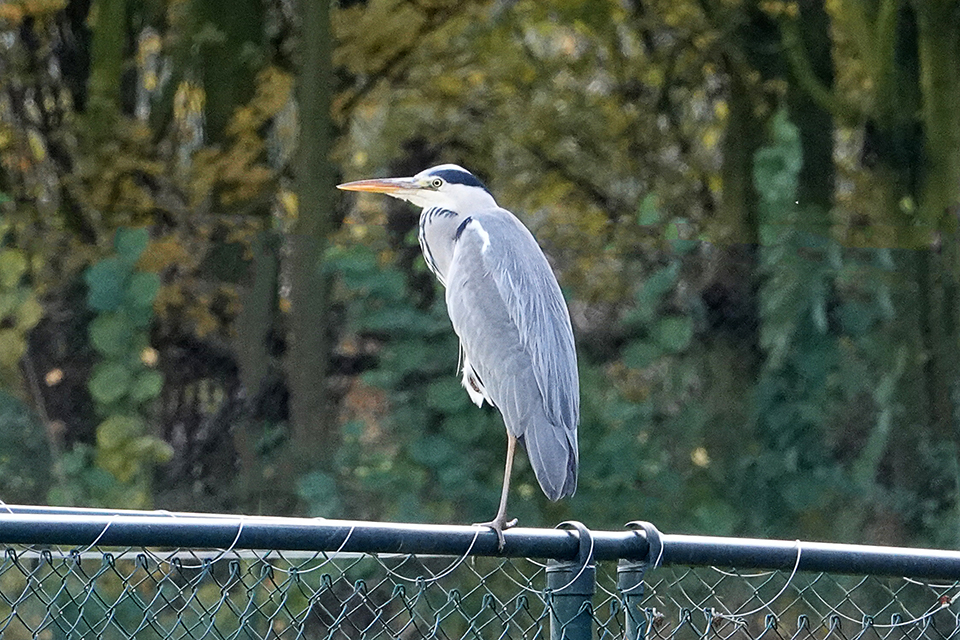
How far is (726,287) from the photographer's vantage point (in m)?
4.36

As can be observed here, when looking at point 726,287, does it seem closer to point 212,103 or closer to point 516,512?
point 516,512

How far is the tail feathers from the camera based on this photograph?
2414mm

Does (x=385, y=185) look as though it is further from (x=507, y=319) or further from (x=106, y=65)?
(x=106, y=65)

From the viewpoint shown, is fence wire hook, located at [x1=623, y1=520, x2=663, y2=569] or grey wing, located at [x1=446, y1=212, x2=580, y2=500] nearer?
fence wire hook, located at [x1=623, y1=520, x2=663, y2=569]

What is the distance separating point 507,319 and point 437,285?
51.5 inches

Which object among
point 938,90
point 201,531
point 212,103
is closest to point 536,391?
point 201,531

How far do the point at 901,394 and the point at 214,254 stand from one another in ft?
7.76

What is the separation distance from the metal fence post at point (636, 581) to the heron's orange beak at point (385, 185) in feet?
4.76

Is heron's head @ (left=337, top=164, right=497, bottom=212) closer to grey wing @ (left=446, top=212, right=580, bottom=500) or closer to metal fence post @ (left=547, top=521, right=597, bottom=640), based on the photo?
grey wing @ (left=446, top=212, right=580, bottom=500)

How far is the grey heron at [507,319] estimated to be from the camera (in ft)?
8.62

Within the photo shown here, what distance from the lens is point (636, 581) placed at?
1.93 metres

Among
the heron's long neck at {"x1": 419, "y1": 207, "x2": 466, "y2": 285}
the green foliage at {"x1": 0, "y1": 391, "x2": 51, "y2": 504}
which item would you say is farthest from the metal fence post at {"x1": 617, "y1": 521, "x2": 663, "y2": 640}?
the green foliage at {"x1": 0, "y1": 391, "x2": 51, "y2": 504}

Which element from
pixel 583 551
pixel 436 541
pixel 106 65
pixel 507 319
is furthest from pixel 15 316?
pixel 583 551

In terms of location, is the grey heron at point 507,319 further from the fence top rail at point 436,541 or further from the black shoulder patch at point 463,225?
the fence top rail at point 436,541
